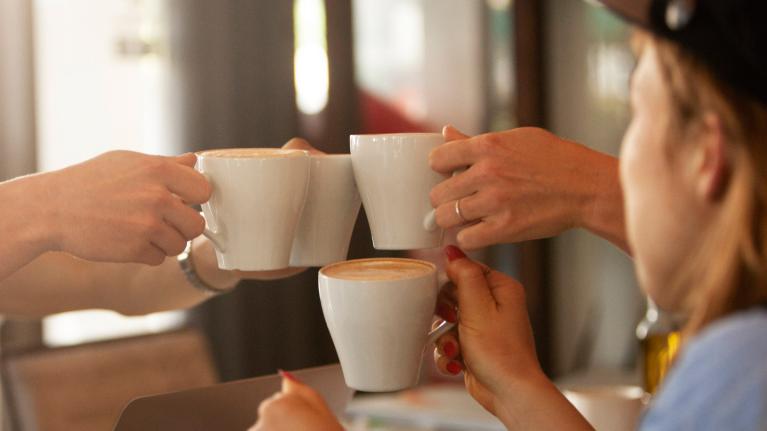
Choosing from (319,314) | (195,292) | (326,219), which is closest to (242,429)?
(326,219)

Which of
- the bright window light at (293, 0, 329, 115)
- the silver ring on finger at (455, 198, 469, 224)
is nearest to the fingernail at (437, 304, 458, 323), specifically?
the silver ring on finger at (455, 198, 469, 224)

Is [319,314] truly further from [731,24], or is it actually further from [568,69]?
[731,24]

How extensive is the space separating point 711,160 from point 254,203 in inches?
19.8

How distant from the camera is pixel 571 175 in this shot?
46.7 inches

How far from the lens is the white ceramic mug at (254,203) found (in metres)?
1.03

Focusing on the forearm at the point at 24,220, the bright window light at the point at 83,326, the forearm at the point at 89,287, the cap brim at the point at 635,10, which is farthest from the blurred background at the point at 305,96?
the cap brim at the point at 635,10

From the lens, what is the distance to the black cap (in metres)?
0.64

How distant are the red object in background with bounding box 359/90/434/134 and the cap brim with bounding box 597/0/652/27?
2.50 meters

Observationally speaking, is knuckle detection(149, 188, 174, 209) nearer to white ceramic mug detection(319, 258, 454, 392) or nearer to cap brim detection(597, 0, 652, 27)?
white ceramic mug detection(319, 258, 454, 392)

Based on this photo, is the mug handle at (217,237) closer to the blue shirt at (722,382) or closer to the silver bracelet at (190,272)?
the silver bracelet at (190,272)

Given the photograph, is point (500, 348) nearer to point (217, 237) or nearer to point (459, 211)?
point (459, 211)

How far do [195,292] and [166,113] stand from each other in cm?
144

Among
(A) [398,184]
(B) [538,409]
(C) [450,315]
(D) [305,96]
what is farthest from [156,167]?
(D) [305,96]

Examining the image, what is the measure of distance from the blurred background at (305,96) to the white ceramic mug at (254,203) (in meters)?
1.49
